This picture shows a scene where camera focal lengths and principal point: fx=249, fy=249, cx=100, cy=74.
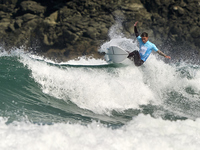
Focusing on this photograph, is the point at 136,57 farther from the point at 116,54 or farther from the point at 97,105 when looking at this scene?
the point at 97,105

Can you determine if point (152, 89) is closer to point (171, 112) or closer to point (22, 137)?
point (171, 112)

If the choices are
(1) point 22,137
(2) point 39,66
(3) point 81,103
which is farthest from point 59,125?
(2) point 39,66

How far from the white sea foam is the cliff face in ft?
54.1

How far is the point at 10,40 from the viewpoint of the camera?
21.7m

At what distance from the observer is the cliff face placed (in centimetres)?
2055

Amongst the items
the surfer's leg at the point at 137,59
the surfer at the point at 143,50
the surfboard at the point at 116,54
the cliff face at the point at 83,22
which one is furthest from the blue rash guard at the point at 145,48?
the cliff face at the point at 83,22

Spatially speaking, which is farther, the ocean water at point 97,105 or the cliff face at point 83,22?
the cliff face at point 83,22

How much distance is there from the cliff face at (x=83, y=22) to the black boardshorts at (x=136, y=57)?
13304 mm

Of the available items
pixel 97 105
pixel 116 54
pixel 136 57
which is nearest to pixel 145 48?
pixel 136 57

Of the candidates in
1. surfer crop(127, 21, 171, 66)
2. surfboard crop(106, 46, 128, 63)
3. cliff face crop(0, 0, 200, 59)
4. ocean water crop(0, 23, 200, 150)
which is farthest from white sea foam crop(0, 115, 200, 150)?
cliff face crop(0, 0, 200, 59)

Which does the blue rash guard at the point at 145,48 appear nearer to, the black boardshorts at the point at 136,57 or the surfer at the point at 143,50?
the surfer at the point at 143,50

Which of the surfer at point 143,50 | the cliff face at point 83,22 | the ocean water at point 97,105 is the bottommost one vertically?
the cliff face at point 83,22

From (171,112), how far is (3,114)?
12.1 feet

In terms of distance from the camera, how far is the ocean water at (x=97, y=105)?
3.61m
